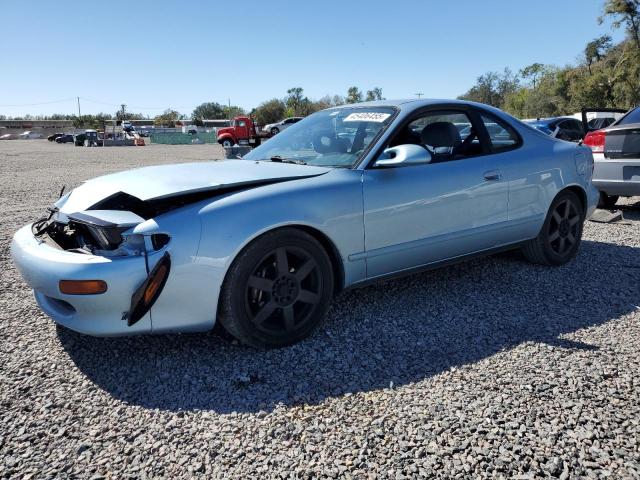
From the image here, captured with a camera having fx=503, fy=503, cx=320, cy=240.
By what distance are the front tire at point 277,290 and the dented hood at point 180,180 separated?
42 centimetres

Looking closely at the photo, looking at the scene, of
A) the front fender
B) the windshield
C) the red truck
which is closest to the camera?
the front fender

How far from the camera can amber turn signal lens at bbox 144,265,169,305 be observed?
99.0 inches

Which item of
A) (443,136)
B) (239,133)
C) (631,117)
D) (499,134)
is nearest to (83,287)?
(443,136)

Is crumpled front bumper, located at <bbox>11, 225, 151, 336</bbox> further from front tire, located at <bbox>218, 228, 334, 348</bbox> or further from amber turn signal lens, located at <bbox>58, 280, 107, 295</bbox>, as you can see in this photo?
front tire, located at <bbox>218, 228, 334, 348</bbox>

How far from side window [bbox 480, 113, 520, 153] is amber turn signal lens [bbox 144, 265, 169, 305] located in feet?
8.97

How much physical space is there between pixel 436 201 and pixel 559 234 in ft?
5.50

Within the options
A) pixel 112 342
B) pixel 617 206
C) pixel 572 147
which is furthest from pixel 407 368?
pixel 617 206

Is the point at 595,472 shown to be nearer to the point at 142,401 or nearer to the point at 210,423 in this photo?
the point at 210,423

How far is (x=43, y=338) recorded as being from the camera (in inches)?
124

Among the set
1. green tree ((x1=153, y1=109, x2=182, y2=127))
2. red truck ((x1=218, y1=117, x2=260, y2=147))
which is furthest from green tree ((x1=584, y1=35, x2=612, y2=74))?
green tree ((x1=153, y1=109, x2=182, y2=127))

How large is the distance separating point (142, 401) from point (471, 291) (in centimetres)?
255

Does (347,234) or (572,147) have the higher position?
(572,147)

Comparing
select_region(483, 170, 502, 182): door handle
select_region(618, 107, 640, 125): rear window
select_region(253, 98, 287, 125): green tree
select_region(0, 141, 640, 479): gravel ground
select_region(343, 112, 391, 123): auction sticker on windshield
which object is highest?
select_region(253, 98, 287, 125): green tree

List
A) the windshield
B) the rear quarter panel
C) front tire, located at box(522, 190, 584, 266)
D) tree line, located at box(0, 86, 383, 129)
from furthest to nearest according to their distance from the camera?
1. tree line, located at box(0, 86, 383, 129)
2. front tire, located at box(522, 190, 584, 266)
3. the rear quarter panel
4. the windshield
